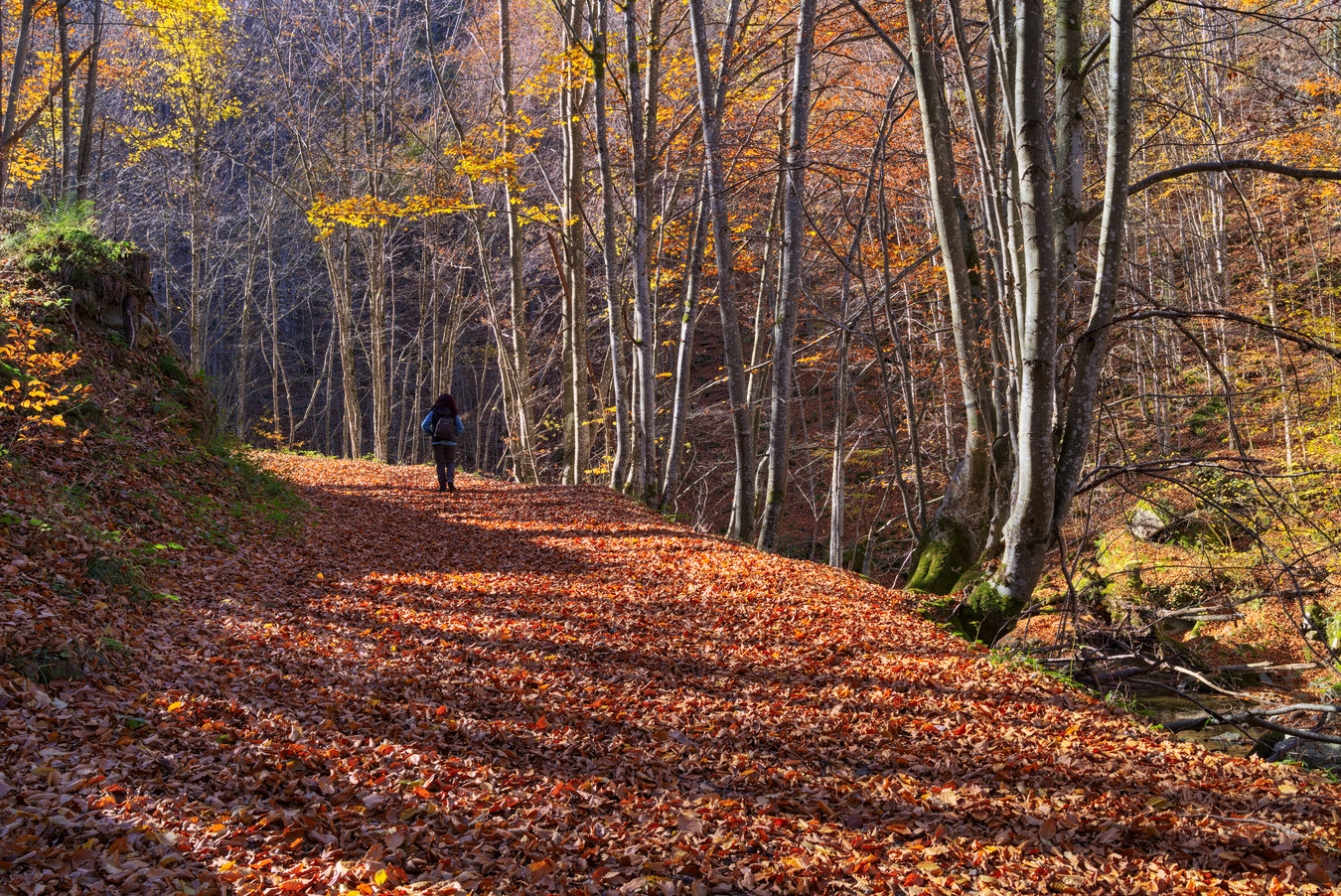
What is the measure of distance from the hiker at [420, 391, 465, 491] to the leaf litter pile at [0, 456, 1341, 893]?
18.8ft

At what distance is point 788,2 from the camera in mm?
13281

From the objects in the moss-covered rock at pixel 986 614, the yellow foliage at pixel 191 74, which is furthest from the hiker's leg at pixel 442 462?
the yellow foliage at pixel 191 74

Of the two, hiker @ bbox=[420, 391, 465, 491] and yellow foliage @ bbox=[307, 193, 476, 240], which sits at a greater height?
yellow foliage @ bbox=[307, 193, 476, 240]

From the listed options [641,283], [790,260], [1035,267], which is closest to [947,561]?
[1035,267]

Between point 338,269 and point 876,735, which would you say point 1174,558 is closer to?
point 876,735

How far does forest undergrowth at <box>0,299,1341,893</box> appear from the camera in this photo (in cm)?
326

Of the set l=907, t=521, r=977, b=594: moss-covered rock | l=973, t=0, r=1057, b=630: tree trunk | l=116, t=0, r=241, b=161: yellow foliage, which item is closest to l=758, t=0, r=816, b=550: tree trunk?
l=907, t=521, r=977, b=594: moss-covered rock

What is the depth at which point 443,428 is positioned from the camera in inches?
504

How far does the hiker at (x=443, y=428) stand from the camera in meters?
12.8

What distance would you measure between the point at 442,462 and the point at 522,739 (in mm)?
9111

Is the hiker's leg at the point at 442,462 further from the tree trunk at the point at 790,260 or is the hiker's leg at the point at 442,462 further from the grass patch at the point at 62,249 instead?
the tree trunk at the point at 790,260

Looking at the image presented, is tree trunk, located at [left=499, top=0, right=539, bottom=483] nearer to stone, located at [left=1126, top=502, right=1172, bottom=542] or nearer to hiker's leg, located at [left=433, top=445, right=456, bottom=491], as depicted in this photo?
hiker's leg, located at [left=433, top=445, right=456, bottom=491]

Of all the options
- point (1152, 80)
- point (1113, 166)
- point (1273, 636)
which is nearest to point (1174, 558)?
point (1273, 636)

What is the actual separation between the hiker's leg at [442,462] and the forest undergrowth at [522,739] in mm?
4928
